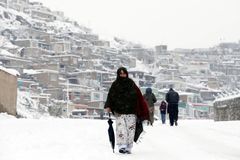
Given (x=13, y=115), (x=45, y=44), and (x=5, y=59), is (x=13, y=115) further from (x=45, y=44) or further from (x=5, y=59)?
(x=45, y=44)

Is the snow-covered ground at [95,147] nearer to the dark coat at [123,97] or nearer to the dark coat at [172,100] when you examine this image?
the dark coat at [123,97]

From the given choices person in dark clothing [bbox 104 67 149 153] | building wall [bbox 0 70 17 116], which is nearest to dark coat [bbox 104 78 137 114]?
person in dark clothing [bbox 104 67 149 153]

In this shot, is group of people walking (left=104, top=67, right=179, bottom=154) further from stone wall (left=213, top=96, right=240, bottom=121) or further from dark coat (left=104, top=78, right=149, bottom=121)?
stone wall (left=213, top=96, right=240, bottom=121)

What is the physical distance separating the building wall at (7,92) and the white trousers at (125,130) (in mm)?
14375

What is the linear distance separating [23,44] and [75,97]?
4112 cm

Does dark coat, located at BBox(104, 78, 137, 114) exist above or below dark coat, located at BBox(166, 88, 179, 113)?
above

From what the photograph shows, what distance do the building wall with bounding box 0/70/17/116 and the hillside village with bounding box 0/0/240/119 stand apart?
51.7 metres

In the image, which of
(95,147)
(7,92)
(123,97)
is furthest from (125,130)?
(7,92)

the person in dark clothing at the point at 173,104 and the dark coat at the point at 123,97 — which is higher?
the dark coat at the point at 123,97

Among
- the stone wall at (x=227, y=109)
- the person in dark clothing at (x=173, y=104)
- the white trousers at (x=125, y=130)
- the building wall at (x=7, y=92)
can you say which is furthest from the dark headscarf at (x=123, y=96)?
the building wall at (x=7, y=92)

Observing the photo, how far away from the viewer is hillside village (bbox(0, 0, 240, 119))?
359ft

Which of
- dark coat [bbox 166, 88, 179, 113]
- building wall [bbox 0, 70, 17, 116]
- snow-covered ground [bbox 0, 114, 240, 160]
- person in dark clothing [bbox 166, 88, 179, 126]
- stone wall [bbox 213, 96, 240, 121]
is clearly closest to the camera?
snow-covered ground [bbox 0, 114, 240, 160]

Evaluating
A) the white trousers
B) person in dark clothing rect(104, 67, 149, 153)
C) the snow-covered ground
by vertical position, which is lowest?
the snow-covered ground

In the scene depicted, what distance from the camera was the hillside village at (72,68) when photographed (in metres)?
109
